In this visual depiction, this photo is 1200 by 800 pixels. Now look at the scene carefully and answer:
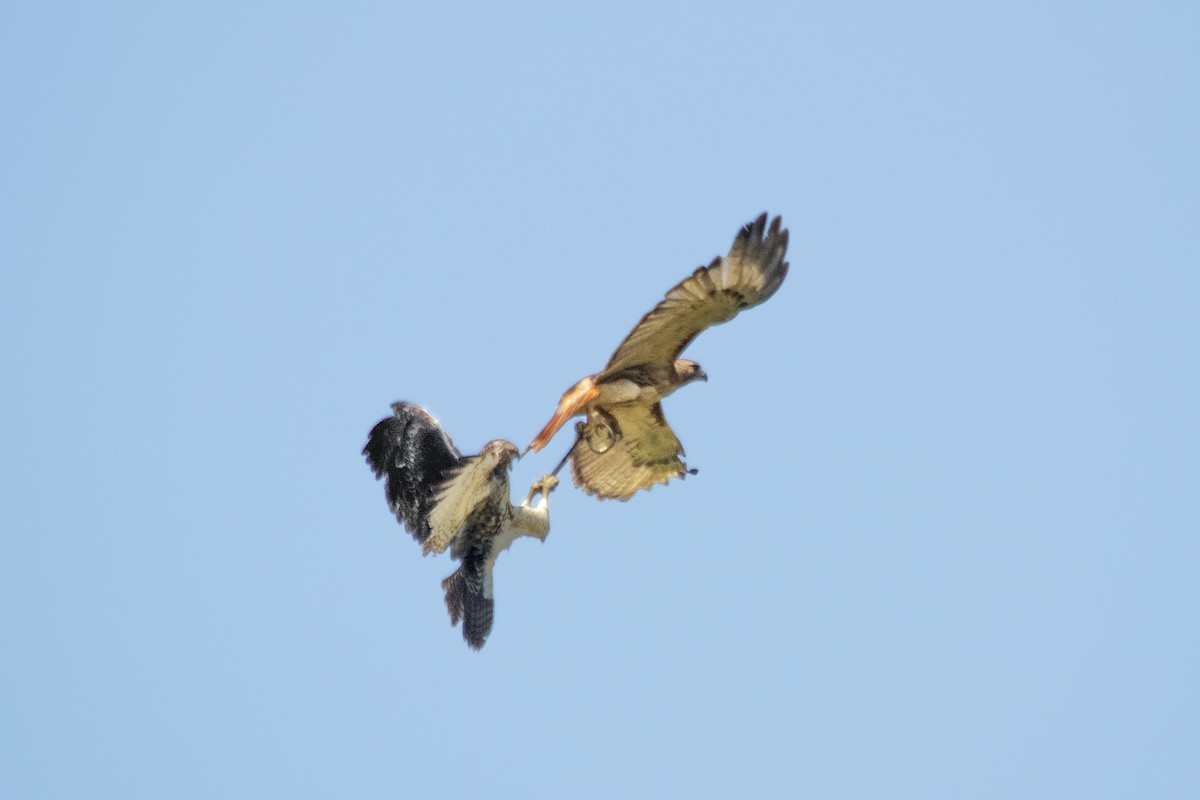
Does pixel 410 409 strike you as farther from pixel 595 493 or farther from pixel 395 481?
pixel 595 493

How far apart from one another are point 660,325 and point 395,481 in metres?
1.98

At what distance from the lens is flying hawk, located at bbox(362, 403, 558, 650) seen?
404 inches

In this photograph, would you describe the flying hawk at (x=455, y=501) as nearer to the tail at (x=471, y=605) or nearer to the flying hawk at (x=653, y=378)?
the tail at (x=471, y=605)

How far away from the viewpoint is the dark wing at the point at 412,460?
10.5 m

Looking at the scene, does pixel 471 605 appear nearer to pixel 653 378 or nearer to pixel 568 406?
pixel 568 406

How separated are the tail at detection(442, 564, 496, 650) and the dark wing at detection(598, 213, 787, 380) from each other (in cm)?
176

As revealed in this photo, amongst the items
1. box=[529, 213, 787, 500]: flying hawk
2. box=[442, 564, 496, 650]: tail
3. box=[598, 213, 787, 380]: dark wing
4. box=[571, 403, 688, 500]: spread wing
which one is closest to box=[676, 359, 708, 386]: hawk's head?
box=[529, 213, 787, 500]: flying hawk

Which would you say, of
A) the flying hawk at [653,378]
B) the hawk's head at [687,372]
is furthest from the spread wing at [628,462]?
the hawk's head at [687,372]

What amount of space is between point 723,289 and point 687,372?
38.8 inches

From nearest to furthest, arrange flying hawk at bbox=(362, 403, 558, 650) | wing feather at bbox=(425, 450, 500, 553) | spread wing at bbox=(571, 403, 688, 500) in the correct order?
wing feather at bbox=(425, 450, 500, 553) → flying hawk at bbox=(362, 403, 558, 650) → spread wing at bbox=(571, 403, 688, 500)

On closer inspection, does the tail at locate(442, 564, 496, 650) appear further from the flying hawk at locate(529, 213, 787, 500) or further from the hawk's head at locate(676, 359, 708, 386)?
the hawk's head at locate(676, 359, 708, 386)

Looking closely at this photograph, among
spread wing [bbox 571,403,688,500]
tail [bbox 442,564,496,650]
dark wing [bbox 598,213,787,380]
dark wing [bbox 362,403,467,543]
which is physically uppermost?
spread wing [bbox 571,403,688,500]

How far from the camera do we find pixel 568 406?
11734 mm

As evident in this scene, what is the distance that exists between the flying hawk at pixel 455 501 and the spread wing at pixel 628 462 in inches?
68.6
